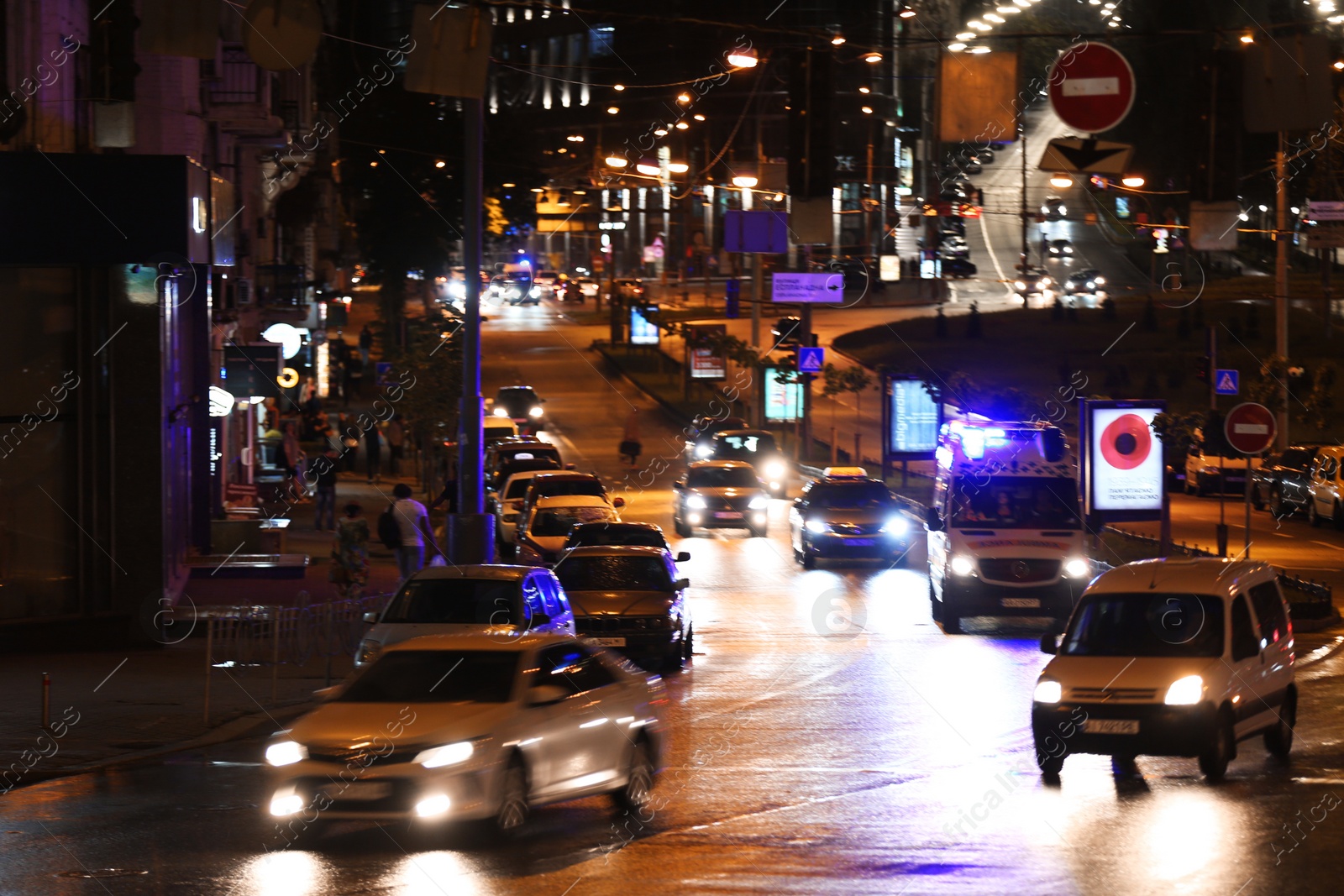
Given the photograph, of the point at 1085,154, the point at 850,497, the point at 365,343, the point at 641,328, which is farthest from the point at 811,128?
the point at 641,328

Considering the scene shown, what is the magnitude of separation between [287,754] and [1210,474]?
131ft

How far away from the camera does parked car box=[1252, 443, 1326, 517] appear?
129ft

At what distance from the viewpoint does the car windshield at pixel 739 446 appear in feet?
157

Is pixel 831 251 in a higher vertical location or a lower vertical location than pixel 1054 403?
higher

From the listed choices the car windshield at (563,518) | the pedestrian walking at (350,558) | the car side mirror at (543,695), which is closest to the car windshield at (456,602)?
the car side mirror at (543,695)

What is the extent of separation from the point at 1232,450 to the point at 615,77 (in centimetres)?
10410

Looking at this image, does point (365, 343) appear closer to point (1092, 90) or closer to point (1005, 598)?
point (1005, 598)

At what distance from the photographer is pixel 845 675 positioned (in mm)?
19469

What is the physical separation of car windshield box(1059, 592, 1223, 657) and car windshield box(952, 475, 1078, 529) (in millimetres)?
9387

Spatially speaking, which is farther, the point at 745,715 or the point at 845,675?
the point at 845,675

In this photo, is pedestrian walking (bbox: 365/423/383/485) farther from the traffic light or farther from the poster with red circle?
the traffic light

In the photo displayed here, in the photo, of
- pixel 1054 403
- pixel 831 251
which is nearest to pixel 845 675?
pixel 1054 403

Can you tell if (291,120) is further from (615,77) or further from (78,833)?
(615,77)

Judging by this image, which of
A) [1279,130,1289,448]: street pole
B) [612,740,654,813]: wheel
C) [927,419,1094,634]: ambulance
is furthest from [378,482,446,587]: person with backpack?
[1279,130,1289,448]: street pole
